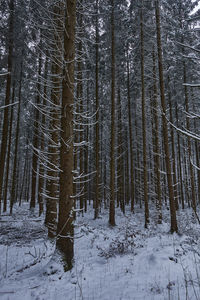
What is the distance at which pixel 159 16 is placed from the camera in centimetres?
1084

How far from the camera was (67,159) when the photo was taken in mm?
4633

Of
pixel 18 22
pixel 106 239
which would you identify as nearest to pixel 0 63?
pixel 18 22

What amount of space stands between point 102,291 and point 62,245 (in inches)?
49.4

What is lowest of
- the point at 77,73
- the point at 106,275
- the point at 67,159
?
the point at 106,275

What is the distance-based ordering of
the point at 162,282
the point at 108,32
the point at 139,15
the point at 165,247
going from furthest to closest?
the point at 108,32
the point at 139,15
the point at 165,247
the point at 162,282

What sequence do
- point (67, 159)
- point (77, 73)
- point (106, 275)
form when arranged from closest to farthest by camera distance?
point (106, 275), point (67, 159), point (77, 73)

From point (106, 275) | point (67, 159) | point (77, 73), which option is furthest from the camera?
point (77, 73)

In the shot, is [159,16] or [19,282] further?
[159,16]

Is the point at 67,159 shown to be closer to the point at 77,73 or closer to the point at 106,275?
the point at 106,275

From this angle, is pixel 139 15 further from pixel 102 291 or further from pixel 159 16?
pixel 102 291

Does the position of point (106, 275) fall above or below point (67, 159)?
below

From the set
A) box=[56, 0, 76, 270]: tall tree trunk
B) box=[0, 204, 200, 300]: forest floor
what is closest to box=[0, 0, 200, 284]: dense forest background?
box=[56, 0, 76, 270]: tall tree trunk

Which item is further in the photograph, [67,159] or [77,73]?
[77,73]

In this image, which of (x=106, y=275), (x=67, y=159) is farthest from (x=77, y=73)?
(x=106, y=275)
